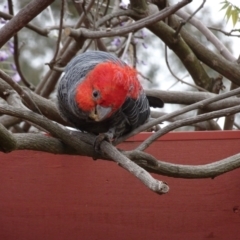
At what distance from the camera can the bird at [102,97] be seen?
1.25 meters

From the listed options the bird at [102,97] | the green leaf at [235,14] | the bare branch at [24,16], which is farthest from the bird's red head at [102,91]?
the green leaf at [235,14]

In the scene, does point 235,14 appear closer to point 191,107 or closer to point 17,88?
point 191,107

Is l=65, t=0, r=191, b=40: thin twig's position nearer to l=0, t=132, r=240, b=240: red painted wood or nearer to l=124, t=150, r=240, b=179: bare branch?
l=0, t=132, r=240, b=240: red painted wood

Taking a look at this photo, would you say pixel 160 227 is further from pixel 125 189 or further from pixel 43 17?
pixel 43 17

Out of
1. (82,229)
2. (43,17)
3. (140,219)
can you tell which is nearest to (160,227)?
(140,219)

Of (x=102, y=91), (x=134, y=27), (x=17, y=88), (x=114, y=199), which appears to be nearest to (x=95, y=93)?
(x=102, y=91)

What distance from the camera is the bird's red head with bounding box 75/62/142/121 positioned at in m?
1.24

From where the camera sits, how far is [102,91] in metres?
1.24

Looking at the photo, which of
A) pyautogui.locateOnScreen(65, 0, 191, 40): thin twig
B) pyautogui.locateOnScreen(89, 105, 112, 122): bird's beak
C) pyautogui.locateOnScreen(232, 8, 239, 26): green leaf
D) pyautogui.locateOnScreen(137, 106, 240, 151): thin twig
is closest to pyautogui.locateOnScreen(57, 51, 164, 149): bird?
pyautogui.locateOnScreen(89, 105, 112, 122): bird's beak

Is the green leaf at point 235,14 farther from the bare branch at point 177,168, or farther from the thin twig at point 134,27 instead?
the bare branch at point 177,168

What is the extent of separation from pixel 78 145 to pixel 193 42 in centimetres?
112

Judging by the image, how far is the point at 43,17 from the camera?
17.4ft

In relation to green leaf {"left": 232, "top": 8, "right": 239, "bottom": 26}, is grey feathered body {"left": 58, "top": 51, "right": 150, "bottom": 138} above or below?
below

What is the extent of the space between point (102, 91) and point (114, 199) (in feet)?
1.56
